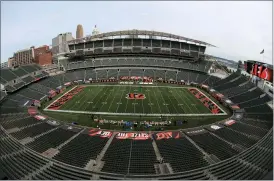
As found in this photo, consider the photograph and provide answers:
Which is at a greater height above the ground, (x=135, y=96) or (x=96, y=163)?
(x=135, y=96)

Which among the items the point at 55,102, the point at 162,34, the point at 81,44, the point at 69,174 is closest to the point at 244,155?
the point at 69,174

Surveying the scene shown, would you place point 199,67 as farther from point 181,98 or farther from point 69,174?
point 69,174

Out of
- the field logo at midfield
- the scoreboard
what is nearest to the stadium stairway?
the field logo at midfield

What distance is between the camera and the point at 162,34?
3017 inches

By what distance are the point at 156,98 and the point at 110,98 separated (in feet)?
30.0

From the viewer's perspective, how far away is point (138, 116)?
40094 millimetres

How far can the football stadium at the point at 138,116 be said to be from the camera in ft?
79.8

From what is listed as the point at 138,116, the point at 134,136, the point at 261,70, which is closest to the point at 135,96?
the point at 138,116

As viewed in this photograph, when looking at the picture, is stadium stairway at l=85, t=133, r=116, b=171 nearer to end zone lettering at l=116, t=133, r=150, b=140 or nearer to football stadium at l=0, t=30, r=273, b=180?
football stadium at l=0, t=30, r=273, b=180

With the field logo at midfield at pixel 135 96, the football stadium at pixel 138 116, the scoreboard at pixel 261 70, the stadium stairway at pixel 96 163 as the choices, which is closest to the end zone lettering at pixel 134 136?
the football stadium at pixel 138 116

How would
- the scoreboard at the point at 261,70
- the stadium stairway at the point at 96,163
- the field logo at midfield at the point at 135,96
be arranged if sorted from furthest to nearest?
the field logo at midfield at the point at 135,96 → the scoreboard at the point at 261,70 → the stadium stairway at the point at 96,163

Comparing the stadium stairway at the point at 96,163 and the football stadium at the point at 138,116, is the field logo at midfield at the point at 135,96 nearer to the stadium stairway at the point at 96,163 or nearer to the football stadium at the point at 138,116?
the football stadium at the point at 138,116

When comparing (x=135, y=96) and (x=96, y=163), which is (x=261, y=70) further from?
(x=96, y=163)

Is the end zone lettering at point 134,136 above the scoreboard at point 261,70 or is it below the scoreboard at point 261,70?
below
